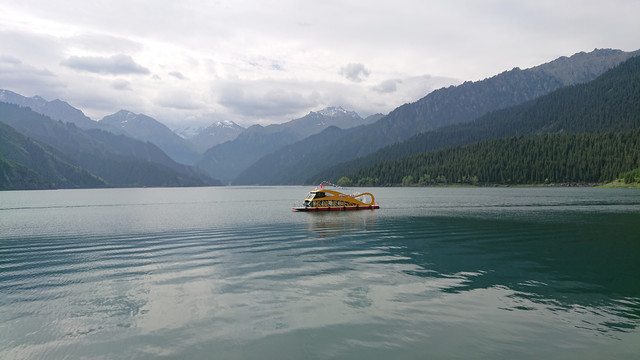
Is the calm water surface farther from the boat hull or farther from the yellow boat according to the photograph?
the yellow boat

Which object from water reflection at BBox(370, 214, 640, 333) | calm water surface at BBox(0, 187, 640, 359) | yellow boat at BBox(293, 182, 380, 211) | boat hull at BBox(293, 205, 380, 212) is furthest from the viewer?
yellow boat at BBox(293, 182, 380, 211)

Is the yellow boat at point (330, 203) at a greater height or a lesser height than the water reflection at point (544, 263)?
greater

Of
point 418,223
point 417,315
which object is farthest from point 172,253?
point 418,223

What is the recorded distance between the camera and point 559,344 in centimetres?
1845

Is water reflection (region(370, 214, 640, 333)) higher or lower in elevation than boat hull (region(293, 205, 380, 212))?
lower

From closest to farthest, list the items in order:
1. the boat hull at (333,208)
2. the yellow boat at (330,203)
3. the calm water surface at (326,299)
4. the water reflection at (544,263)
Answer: the calm water surface at (326,299) < the water reflection at (544,263) < the boat hull at (333,208) < the yellow boat at (330,203)

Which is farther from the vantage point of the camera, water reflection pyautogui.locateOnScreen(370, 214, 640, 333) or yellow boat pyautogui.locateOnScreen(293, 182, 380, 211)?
yellow boat pyautogui.locateOnScreen(293, 182, 380, 211)

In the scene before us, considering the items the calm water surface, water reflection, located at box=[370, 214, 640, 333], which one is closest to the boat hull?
water reflection, located at box=[370, 214, 640, 333]

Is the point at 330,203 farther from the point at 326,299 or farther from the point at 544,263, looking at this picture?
the point at 326,299

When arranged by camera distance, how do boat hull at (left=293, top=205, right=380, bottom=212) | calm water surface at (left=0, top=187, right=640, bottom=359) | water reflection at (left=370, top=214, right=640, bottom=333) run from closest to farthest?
calm water surface at (left=0, top=187, right=640, bottom=359), water reflection at (left=370, top=214, right=640, bottom=333), boat hull at (left=293, top=205, right=380, bottom=212)

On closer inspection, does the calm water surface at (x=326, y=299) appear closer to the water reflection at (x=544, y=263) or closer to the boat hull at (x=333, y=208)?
the water reflection at (x=544, y=263)

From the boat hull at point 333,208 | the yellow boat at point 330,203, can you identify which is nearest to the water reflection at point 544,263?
the boat hull at point 333,208

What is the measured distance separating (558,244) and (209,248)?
42317mm

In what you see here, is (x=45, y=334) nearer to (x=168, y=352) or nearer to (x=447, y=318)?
(x=168, y=352)
